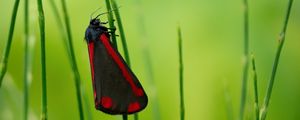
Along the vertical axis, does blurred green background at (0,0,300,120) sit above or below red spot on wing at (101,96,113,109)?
below

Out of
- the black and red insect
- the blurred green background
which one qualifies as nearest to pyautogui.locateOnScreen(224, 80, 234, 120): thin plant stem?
the black and red insect

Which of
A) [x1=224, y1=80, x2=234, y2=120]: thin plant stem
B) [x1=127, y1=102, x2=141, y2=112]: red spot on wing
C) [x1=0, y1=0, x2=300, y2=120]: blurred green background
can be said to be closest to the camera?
[x1=127, y1=102, x2=141, y2=112]: red spot on wing

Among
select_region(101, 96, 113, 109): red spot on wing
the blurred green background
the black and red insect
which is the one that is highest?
the black and red insect

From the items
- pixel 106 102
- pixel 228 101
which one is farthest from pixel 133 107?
pixel 228 101

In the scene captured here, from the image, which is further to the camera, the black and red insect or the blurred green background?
the blurred green background

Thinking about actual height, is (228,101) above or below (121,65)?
below

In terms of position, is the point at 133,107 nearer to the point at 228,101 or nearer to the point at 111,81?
the point at 111,81

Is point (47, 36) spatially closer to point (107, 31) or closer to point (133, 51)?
point (133, 51)

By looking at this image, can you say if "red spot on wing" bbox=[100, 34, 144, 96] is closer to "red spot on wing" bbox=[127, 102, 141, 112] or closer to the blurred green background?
"red spot on wing" bbox=[127, 102, 141, 112]

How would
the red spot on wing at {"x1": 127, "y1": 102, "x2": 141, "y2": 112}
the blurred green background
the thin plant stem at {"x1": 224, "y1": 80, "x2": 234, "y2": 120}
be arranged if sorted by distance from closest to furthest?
the red spot on wing at {"x1": 127, "y1": 102, "x2": 141, "y2": 112} → the thin plant stem at {"x1": 224, "y1": 80, "x2": 234, "y2": 120} → the blurred green background
